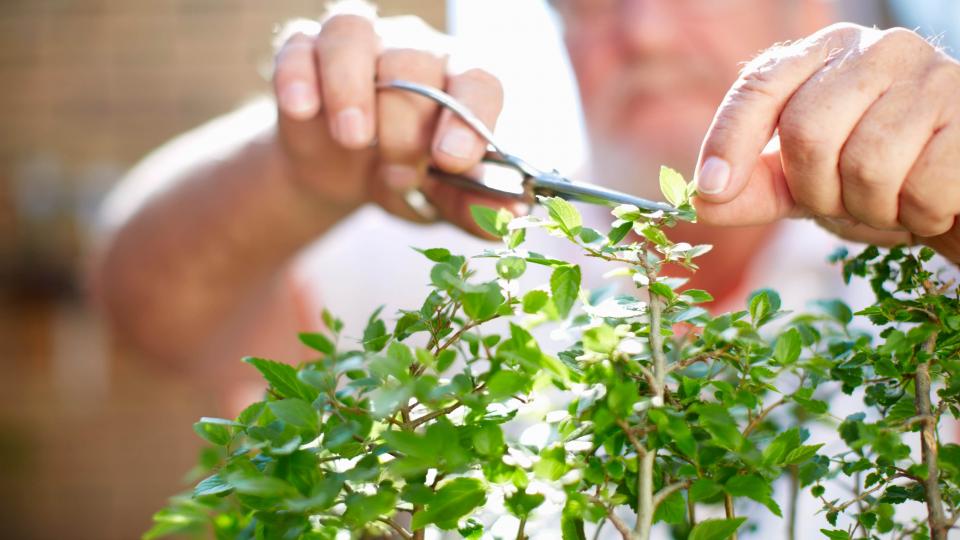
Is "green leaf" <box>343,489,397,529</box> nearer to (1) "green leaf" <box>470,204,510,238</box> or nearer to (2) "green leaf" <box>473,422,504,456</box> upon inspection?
(2) "green leaf" <box>473,422,504,456</box>

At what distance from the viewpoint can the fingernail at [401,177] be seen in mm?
755

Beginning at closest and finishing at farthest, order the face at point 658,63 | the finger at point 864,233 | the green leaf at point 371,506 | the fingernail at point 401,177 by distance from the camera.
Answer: the green leaf at point 371,506
the finger at point 864,233
the fingernail at point 401,177
the face at point 658,63

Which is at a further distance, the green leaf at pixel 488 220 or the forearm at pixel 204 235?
the forearm at pixel 204 235

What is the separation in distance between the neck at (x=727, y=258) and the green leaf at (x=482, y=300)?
4.33ft

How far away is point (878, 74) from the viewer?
1.51ft

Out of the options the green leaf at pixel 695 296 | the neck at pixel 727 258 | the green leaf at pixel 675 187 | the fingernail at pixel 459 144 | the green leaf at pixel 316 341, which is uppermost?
the neck at pixel 727 258

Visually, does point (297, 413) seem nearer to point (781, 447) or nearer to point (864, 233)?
point (781, 447)

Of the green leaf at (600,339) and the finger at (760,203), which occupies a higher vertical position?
the finger at (760,203)

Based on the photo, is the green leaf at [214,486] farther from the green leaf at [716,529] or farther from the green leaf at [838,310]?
the green leaf at [838,310]

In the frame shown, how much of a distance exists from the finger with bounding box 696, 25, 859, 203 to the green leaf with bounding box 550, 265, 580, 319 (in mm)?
132

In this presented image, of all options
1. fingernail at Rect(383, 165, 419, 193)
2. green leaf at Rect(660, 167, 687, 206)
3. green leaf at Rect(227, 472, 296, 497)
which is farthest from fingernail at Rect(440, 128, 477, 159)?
green leaf at Rect(227, 472, 296, 497)

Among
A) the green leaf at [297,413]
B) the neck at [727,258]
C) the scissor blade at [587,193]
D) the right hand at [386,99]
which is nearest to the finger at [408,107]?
the right hand at [386,99]

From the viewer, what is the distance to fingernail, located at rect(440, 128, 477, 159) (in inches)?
24.2

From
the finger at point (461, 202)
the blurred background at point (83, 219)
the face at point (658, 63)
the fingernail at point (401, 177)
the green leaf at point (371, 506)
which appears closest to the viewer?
the green leaf at point (371, 506)
